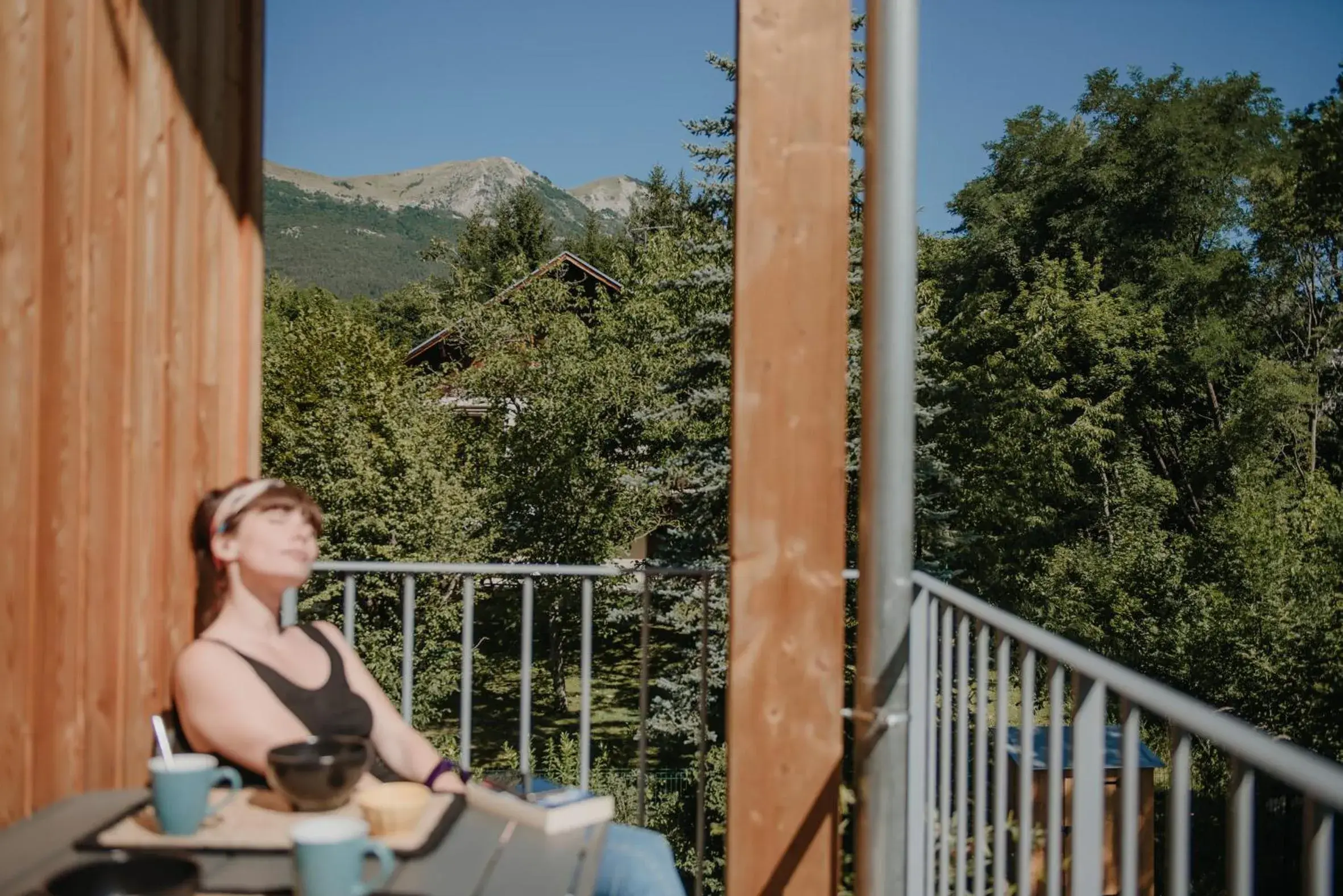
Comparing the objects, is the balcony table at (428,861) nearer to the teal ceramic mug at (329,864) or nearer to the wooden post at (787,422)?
the teal ceramic mug at (329,864)

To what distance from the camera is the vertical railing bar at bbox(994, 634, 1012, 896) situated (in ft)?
5.17

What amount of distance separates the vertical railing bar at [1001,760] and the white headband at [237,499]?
50.8 inches

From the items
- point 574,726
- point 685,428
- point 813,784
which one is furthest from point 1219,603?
point 813,784

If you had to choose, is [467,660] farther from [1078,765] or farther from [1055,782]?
[1078,765]

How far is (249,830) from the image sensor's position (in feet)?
4.69

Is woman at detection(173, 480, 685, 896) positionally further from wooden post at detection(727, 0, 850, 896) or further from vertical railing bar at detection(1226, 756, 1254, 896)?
vertical railing bar at detection(1226, 756, 1254, 896)

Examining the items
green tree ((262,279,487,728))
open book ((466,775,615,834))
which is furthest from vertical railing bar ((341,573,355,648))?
green tree ((262,279,487,728))

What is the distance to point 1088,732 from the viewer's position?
1229mm

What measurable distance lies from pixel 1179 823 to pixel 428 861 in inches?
33.8

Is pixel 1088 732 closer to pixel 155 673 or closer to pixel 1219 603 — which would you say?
pixel 155 673

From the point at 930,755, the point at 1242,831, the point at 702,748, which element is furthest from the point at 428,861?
the point at 702,748

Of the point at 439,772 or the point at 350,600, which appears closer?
the point at 439,772

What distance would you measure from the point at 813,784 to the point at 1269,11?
30873 mm

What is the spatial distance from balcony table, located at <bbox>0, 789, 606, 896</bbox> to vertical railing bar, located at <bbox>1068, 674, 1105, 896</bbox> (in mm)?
571
